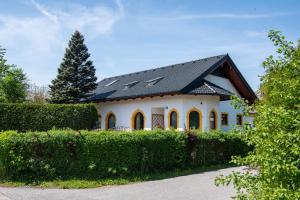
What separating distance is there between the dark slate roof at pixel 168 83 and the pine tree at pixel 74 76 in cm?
118

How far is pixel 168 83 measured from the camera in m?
23.4

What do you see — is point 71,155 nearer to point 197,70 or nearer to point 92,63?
point 197,70

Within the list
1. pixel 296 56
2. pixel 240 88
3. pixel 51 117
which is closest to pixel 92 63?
pixel 51 117

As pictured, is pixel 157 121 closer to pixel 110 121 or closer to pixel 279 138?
pixel 110 121

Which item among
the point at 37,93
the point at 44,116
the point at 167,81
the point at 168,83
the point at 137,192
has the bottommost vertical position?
the point at 137,192

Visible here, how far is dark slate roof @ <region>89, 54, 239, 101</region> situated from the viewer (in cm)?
2181

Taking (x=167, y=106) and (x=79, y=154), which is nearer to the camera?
(x=79, y=154)

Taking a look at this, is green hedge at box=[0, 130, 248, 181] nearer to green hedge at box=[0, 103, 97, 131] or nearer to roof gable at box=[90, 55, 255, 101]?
roof gable at box=[90, 55, 255, 101]

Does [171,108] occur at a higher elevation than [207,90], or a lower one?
lower

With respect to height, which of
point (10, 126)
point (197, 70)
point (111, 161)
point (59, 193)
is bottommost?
point (59, 193)

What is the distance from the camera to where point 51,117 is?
23.2 meters

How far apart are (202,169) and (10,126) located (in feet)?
44.8

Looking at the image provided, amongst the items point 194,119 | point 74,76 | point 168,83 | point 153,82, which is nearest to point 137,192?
point 194,119

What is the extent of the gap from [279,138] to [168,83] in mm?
19664
